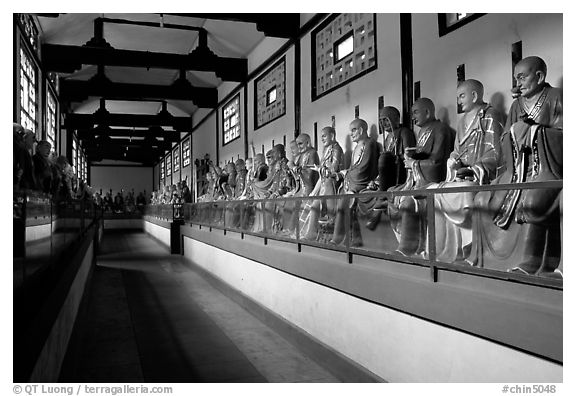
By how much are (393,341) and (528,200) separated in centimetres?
162

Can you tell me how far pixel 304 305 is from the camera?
5344 mm

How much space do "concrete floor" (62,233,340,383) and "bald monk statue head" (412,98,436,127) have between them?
109 inches

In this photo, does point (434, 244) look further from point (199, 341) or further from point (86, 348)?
point (86, 348)

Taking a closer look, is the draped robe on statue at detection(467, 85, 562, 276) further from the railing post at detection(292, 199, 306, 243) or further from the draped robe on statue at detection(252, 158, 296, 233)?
the draped robe on statue at detection(252, 158, 296, 233)

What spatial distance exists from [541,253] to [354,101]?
517 centimetres

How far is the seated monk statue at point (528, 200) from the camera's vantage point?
97.3 inches

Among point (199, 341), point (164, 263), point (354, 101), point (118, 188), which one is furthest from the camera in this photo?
point (118, 188)

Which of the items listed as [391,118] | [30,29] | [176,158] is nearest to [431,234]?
[391,118]

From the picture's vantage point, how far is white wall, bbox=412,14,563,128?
162 inches

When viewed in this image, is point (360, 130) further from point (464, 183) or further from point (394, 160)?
point (464, 183)

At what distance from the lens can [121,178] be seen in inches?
1526

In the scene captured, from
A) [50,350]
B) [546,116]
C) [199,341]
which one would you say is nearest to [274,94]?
[199,341]

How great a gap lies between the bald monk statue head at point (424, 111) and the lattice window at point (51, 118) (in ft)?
40.9

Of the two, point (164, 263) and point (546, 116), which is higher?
point (546, 116)
